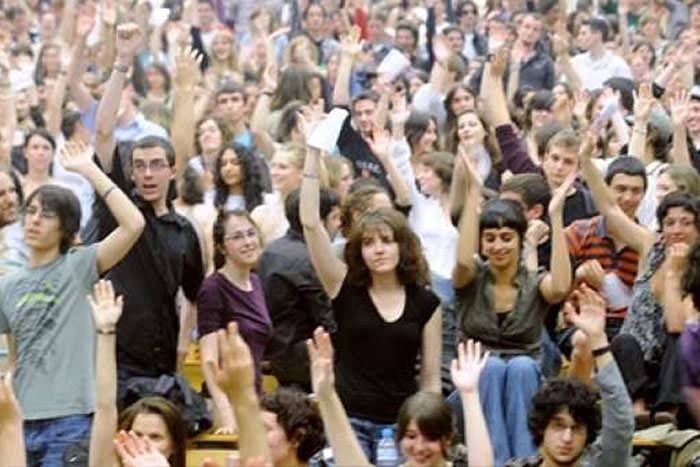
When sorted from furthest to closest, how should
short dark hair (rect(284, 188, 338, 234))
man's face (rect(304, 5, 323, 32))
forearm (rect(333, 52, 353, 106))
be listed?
man's face (rect(304, 5, 323, 32)), forearm (rect(333, 52, 353, 106)), short dark hair (rect(284, 188, 338, 234))

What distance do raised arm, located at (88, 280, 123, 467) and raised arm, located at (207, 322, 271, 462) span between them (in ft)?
2.87

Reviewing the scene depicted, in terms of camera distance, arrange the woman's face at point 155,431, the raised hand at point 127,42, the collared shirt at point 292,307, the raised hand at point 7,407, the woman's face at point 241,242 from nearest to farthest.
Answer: the raised hand at point 7,407, the woman's face at point 155,431, the woman's face at point 241,242, the collared shirt at point 292,307, the raised hand at point 127,42

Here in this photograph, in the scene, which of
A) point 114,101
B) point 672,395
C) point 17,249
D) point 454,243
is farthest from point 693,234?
point 17,249

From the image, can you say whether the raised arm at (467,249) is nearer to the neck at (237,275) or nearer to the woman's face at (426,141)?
the neck at (237,275)

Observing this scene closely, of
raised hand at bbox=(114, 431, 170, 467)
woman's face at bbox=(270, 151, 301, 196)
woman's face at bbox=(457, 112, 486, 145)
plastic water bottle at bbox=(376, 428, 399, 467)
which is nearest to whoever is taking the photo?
raised hand at bbox=(114, 431, 170, 467)

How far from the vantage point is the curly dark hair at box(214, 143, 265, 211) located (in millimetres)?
11406

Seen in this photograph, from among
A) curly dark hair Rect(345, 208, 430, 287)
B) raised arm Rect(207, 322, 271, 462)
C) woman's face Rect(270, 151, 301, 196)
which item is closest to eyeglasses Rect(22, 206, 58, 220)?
curly dark hair Rect(345, 208, 430, 287)

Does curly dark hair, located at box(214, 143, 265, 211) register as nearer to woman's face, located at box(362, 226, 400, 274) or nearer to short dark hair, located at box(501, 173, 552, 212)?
short dark hair, located at box(501, 173, 552, 212)

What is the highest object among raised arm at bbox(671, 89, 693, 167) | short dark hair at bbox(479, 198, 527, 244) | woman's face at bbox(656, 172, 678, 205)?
raised arm at bbox(671, 89, 693, 167)

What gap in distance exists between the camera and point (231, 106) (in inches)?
578

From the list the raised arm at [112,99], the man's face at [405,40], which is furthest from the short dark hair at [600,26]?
the raised arm at [112,99]

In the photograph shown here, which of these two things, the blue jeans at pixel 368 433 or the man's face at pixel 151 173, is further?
the man's face at pixel 151 173

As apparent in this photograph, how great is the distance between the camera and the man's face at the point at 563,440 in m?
8.14

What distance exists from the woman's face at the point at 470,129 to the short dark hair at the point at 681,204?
2812mm
